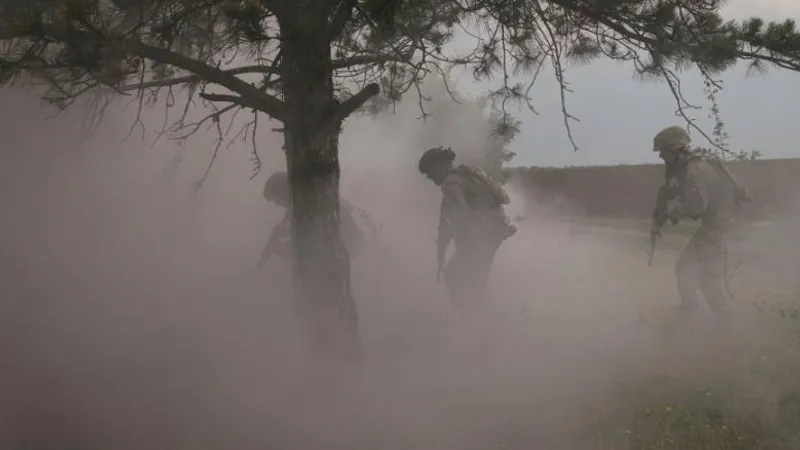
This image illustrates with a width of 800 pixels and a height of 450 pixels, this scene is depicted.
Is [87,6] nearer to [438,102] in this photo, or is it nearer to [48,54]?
[48,54]

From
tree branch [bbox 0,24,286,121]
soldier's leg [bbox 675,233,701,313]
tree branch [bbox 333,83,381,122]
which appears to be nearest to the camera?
tree branch [bbox 0,24,286,121]

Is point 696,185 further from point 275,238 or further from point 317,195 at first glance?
point 275,238

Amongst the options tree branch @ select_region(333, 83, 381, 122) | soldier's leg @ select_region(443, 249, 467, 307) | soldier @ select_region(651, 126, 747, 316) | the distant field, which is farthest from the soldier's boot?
tree branch @ select_region(333, 83, 381, 122)

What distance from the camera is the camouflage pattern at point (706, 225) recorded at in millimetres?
6160

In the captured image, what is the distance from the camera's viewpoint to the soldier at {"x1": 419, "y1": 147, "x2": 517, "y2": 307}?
6.40 m

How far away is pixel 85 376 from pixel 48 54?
3.07 meters

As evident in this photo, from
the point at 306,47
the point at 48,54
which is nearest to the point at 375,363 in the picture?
the point at 306,47

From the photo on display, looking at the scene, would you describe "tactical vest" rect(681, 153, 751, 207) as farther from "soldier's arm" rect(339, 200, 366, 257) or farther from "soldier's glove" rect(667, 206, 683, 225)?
"soldier's arm" rect(339, 200, 366, 257)

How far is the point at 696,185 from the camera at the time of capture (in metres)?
6.16

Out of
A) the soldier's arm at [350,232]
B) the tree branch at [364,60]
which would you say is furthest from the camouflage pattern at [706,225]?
the soldier's arm at [350,232]

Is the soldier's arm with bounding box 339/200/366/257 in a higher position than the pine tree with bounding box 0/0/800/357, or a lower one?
lower

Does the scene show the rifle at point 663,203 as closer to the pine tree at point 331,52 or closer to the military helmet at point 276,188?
the pine tree at point 331,52

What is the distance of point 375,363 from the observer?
573 cm

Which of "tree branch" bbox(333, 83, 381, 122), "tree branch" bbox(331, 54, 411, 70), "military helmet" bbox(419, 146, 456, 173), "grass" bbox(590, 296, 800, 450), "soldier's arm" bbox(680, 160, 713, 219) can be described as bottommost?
"grass" bbox(590, 296, 800, 450)
